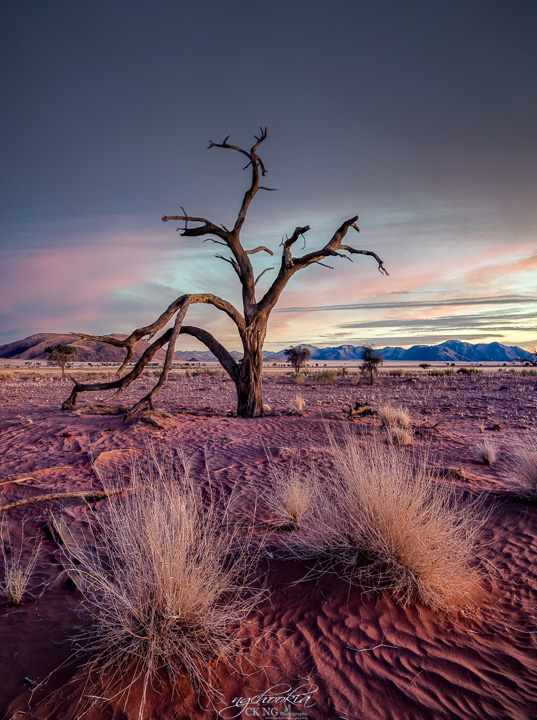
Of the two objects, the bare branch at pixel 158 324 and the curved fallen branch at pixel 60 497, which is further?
the bare branch at pixel 158 324

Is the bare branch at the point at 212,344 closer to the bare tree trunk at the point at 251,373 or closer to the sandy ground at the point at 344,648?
the bare tree trunk at the point at 251,373

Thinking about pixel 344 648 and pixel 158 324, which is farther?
pixel 158 324

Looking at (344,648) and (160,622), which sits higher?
(160,622)

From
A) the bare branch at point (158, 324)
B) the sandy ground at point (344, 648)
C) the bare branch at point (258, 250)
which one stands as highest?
the bare branch at point (258, 250)

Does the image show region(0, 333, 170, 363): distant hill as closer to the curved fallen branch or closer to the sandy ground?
the curved fallen branch

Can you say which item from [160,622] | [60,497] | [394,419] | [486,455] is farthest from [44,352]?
[160,622]

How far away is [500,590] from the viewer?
3.88 m

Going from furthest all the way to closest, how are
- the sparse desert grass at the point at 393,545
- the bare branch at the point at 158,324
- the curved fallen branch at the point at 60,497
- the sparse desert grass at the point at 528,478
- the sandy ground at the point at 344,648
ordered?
the bare branch at the point at 158,324 < the sparse desert grass at the point at 528,478 < the curved fallen branch at the point at 60,497 < the sparse desert grass at the point at 393,545 < the sandy ground at the point at 344,648

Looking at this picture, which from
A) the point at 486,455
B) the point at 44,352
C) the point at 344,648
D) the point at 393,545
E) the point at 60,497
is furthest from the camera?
the point at 44,352

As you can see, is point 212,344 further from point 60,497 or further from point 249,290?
point 60,497

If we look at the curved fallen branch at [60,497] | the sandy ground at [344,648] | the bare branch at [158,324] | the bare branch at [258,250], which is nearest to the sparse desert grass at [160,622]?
the sandy ground at [344,648]

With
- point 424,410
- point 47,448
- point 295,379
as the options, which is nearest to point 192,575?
point 47,448

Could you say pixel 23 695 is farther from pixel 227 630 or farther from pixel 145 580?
pixel 227 630

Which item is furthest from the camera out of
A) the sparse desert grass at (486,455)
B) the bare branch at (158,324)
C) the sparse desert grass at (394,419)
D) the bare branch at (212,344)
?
the bare branch at (212,344)
